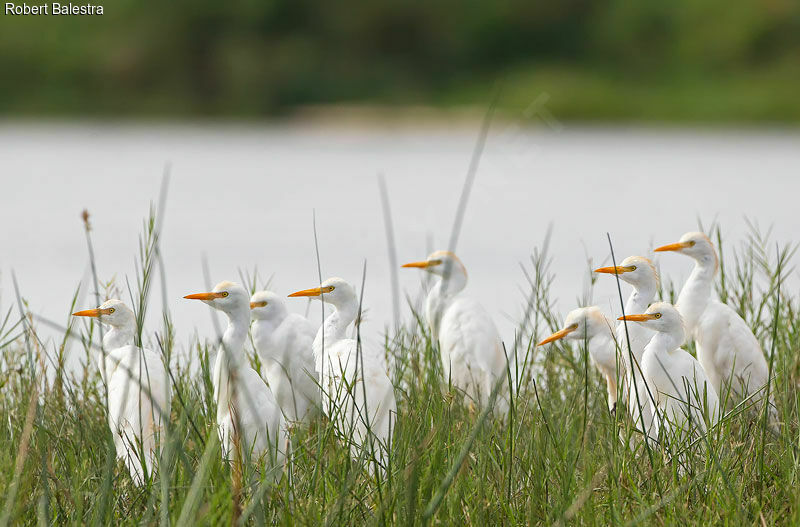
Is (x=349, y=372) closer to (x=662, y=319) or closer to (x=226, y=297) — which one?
(x=226, y=297)

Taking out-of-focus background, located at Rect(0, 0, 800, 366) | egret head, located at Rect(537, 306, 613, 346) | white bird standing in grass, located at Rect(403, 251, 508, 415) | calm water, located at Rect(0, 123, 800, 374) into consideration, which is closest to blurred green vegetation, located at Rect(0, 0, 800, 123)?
out-of-focus background, located at Rect(0, 0, 800, 366)

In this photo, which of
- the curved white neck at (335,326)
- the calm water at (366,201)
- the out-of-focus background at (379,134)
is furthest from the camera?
the out-of-focus background at (379,134)

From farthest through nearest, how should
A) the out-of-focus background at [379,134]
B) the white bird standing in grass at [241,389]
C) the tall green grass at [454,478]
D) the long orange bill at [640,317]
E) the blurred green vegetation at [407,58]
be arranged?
1. the blurred green vegetation at [407,58]
2. the out-of-focus background at [379,134]
3. the long orange bill at [640,317]
4. the white bird standing in grass at [241,389]
5. the tall green grass at [454,478]

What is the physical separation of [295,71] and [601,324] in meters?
24.2

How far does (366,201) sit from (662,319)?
1160cm

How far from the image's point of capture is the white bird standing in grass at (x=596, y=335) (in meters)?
2.96

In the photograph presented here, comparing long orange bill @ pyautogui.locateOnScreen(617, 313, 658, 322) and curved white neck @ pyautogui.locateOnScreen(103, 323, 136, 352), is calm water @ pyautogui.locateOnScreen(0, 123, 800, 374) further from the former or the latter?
long orange bill @ pyautogui.locateOnScreen(617, 313, 658, 322)

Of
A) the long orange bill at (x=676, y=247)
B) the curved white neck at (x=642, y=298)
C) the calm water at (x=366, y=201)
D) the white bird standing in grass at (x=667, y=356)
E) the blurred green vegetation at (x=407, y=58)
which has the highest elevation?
the blurred green vegetation at (x=407, y=58)

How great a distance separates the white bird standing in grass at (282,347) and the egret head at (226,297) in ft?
1.23

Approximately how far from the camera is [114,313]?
118 inches

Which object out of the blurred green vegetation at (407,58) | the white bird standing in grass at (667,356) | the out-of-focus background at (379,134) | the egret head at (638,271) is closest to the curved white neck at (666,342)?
the white bird standing in grass at (667,356)

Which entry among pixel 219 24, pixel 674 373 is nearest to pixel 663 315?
pixel 674 373

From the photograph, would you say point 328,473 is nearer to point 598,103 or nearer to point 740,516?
point 740,516

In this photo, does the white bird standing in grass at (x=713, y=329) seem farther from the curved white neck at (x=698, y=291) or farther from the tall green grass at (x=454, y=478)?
the tall green grass at (x=454, y=478)
